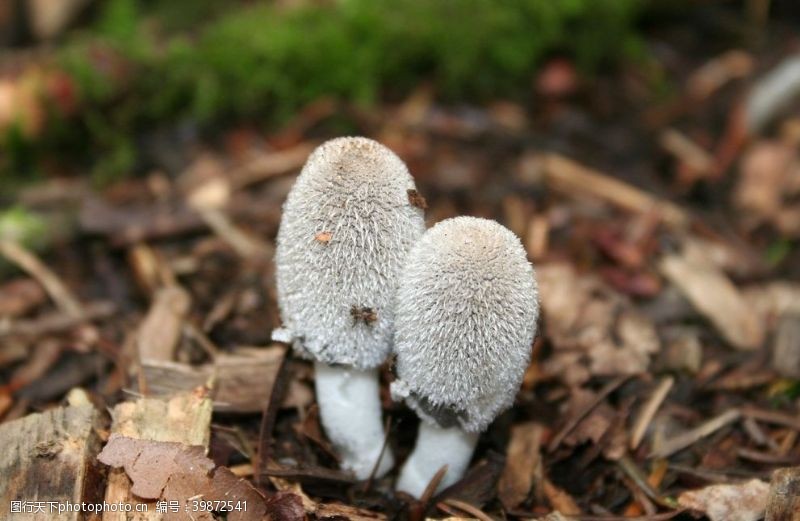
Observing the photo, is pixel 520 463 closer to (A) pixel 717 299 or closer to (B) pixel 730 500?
(B) pixel 730 500

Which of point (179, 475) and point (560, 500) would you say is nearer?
point (179, 475)

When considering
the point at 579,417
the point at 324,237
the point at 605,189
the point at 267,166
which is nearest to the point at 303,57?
the point at 267,166

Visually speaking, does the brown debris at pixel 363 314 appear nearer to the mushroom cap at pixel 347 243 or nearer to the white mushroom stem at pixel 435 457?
the mushroom cap at pixel 347 243

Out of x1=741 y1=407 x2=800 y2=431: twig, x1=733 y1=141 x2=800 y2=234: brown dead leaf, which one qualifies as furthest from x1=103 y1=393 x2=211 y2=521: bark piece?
x1=733 y1=141 x2=800 y2=234: brown dead leaf

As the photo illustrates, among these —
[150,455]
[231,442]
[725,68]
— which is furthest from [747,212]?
[150,455]

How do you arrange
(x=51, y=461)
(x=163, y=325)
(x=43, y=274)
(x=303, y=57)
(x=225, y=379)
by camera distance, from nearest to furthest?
(x=51, y=461) → (x=225, y=379) → (x=163, y=325) → (x=43, y=274) → (x=303, y=57)

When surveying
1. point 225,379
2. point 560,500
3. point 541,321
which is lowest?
point 560,500
